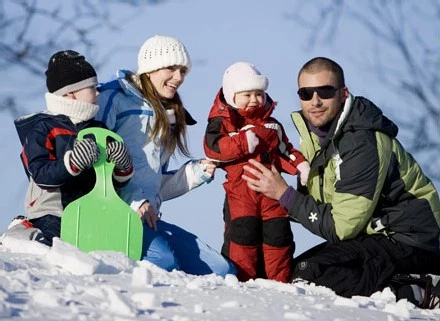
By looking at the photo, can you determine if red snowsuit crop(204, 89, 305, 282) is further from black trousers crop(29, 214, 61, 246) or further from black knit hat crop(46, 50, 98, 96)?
black trousers crop(29, 214, 61, 246)

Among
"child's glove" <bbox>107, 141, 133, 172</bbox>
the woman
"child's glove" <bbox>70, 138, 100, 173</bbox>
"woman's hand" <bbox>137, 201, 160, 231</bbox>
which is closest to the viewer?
"child's glove" <bbox>70, 138, 100, 173</bbox>

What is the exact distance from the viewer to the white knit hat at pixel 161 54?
17.8 feet

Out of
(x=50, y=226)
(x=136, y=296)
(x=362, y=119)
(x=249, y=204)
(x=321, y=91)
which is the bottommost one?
(x=136, y=296)

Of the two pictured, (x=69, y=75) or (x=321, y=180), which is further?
(x=321, y=180)

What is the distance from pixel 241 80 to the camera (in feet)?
17.8

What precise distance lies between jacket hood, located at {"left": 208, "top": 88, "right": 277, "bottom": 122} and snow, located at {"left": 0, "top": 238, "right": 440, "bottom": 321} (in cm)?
119

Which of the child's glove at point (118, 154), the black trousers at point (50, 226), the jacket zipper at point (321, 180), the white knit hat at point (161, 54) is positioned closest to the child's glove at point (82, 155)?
the child's glove at point (118, 154)

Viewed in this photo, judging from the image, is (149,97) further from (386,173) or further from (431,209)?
(431,209)

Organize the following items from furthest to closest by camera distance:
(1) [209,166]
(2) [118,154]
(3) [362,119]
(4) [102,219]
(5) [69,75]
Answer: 1. (1) [209,166]
2. (3) [362,119]
3. (5) [69,75]
4. (4) [102,219]
5. (2) [118,154]

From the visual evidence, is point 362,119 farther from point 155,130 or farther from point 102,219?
point 102,219

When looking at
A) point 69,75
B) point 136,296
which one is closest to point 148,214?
point 69,75

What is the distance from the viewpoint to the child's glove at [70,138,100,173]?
4809 millimetres

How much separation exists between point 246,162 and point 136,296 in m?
2.06

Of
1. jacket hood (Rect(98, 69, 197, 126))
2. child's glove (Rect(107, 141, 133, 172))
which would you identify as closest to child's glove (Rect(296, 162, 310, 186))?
jacket hood (Rect(98, 69, 197, 126))
